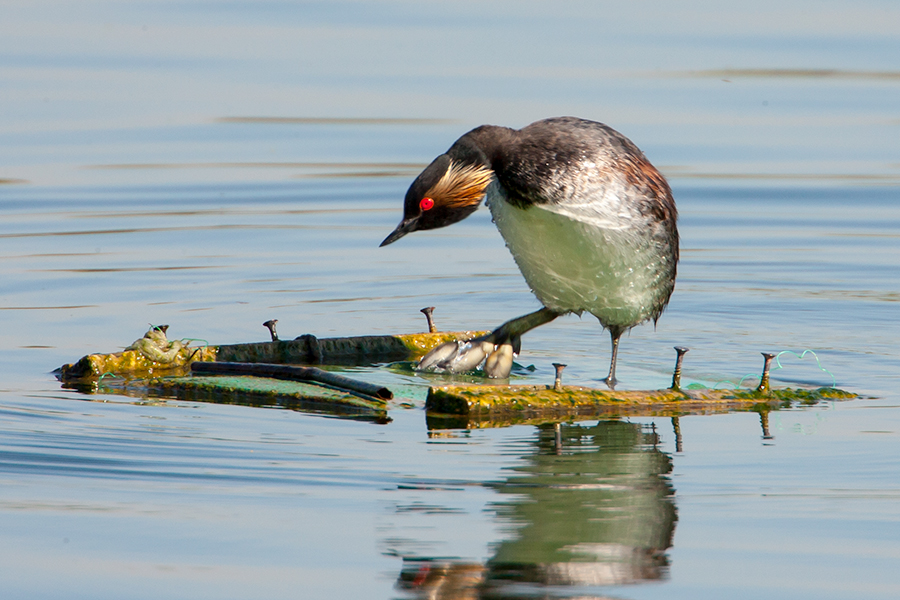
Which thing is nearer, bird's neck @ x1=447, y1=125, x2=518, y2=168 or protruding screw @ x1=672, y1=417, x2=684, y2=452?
protruding screw @ x1=672, y1=417, x2=684, y2=452

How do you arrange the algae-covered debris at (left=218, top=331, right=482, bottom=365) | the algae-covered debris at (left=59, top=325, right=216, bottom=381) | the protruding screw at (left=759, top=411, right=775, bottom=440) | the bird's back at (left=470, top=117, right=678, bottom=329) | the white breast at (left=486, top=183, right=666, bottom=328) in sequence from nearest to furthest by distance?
the protruding screw at (left=759, top=411, right=775, bottom=440), the bird's back at (left=470, top=117, right=678, bottom=329), the white breast at (left=486, top=183, right=666, bottom=328), the algae-covered debris at (left=59, top=325, right=216, bottom=381), the algae-covered debris at (left=218, top=331, right=482, bottom=365)

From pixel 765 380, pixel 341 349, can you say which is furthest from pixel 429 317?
pixel 765 380

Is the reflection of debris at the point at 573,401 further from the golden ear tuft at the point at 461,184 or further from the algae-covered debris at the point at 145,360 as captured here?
the algae-covered debris at the point at 145,360

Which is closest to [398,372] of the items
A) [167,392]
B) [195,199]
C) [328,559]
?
[167,392]

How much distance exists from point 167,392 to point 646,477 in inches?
114

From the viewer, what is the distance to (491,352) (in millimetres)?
8828

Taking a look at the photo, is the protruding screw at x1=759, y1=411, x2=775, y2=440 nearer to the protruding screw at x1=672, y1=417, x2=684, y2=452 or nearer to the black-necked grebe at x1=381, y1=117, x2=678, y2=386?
the protruding screw at x1=672, y1=417, x2=684, y2=452

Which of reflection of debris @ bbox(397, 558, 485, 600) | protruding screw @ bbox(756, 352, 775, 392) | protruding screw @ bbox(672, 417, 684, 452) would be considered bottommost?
reflection of debris @ bbox(397, 558, 485, 600)

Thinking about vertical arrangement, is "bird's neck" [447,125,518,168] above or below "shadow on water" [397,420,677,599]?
above

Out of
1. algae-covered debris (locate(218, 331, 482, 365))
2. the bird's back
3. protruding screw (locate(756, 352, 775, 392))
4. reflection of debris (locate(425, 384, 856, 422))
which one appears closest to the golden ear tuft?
the bird's back

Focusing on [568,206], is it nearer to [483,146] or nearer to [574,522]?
[483,146]

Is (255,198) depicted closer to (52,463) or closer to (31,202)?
(31,202)

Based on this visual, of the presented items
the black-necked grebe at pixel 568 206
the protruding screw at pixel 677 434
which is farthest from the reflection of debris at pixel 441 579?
the black-necked grebe at pixel 568 206

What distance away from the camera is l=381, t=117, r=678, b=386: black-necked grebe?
7.71 meters
